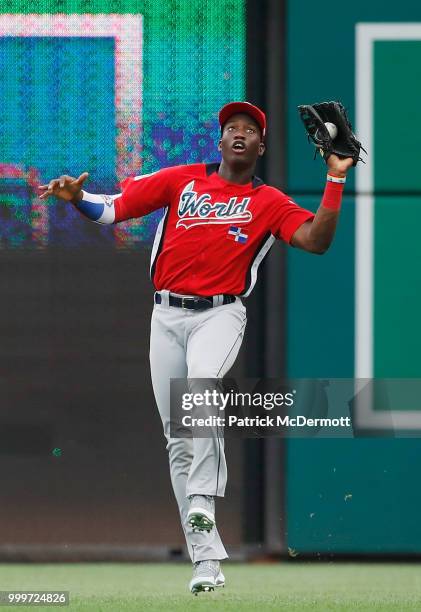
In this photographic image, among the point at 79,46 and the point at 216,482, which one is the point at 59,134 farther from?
the point at 216,482

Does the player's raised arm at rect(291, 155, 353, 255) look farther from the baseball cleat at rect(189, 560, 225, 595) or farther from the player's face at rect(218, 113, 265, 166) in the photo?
the baseball cleat at rect(189, 560, 225, 595)

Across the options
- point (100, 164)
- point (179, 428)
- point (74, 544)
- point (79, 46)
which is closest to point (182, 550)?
point (74, 544)

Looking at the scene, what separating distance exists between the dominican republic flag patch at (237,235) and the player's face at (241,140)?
A: 0.25 m

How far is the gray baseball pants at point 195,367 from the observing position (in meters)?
5.19

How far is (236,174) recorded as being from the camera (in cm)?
550

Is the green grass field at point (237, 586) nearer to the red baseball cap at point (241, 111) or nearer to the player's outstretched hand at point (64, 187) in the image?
the player's outstretched hand at point (64, 187)

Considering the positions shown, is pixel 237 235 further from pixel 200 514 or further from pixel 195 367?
pixel 200 514

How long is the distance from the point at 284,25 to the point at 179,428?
2.01m

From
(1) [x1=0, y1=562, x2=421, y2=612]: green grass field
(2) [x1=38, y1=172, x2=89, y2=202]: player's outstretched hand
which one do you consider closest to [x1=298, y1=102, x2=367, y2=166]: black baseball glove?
(2) [x1=38, y1=172, x2=89, y2=202]: player's outstretched hand

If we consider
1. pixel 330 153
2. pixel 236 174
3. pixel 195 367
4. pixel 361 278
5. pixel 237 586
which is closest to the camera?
pixel 330 153

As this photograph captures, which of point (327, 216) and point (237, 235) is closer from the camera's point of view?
point (327, 216)

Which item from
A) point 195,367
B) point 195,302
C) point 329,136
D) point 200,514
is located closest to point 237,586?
point 200,514

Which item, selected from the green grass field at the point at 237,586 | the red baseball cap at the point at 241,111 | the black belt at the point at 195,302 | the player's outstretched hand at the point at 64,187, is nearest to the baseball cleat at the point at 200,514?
the green grass field at the point at 237,586

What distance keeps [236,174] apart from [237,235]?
0.24m
